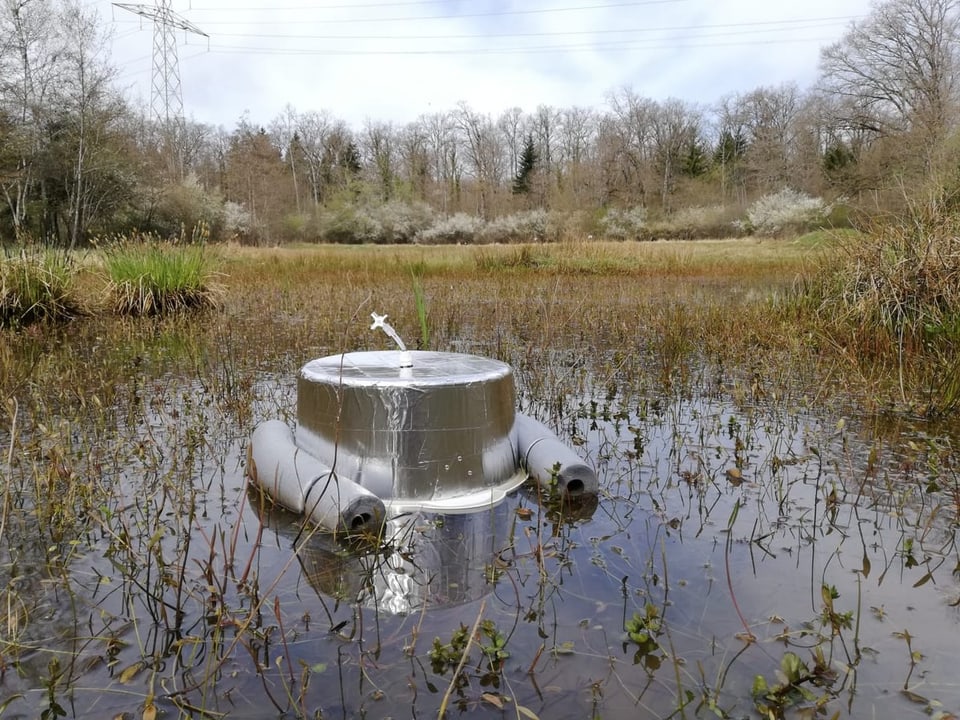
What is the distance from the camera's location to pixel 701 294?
14.1m

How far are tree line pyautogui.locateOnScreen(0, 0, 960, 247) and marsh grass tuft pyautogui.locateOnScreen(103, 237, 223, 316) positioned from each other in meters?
1.47

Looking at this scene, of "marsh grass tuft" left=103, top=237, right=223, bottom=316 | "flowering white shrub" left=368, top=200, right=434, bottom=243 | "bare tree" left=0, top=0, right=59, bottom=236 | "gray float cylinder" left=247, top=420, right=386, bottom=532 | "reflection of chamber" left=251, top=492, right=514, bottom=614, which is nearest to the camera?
"reflection of chamber" left=251, top=492, right=514, bottom=614

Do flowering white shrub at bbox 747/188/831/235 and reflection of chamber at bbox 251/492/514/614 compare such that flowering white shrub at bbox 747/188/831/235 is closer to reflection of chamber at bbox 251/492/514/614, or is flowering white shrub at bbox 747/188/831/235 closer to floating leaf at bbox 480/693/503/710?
reflection of chamber at bbox 251/492/514/614

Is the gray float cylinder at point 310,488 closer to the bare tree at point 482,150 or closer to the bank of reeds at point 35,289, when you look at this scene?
the bank of reeds at point 35,289

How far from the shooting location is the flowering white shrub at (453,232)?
46094 mm

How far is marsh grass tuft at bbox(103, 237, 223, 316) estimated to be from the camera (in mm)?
10789

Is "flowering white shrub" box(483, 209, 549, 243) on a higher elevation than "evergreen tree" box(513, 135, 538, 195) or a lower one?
lower

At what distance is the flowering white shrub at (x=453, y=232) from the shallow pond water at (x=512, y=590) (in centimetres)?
4179

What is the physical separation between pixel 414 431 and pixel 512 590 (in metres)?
1.01

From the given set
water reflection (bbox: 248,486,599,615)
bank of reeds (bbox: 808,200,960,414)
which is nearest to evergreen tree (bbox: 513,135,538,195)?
bank of reeds (bbox: 808,200,960,414)

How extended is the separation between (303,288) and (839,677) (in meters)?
12.8

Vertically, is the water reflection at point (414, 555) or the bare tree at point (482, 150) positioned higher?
the bare tree at point (482, 150)

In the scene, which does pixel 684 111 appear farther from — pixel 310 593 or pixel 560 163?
pixel 310 593

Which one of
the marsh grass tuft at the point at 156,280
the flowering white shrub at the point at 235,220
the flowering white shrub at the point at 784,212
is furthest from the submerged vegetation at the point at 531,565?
the flowering white shrub at the point at 235,220
